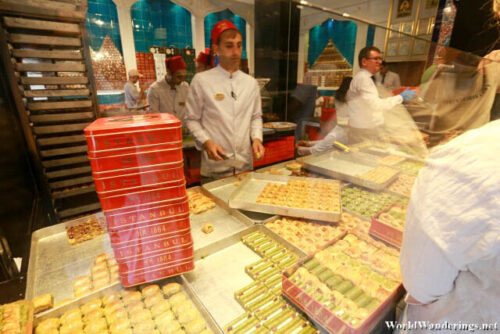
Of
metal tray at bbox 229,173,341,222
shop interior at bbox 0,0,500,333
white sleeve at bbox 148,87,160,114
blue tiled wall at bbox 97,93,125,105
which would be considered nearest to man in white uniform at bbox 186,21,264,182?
shop interior at bbox 0,0,500,333

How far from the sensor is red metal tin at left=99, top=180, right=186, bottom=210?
106 centimetres

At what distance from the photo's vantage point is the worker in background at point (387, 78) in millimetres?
3445

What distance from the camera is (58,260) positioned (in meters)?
1.54

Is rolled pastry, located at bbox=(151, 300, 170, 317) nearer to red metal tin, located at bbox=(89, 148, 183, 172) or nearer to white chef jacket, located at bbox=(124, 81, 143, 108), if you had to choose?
red metal tin, located at bbox=(89, 148, 183, 172)

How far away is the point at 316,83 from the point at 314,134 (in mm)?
1276

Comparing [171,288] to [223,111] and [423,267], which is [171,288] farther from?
[223,111]

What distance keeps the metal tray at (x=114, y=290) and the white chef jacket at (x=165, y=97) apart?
4444mm

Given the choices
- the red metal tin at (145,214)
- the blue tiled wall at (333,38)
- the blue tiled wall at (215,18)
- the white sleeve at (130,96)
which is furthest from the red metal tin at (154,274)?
the blue tiled wall at (215,18)

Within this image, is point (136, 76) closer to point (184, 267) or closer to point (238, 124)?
point (238, 124)

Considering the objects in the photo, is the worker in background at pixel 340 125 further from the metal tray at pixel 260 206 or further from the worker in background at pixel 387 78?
the metal tray at pixel 260 206

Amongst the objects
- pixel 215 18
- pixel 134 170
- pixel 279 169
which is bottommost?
pixel 279 169

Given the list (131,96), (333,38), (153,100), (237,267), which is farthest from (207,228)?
(131,96)

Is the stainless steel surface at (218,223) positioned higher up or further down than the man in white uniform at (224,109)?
further down

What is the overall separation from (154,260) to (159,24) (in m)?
7.51
